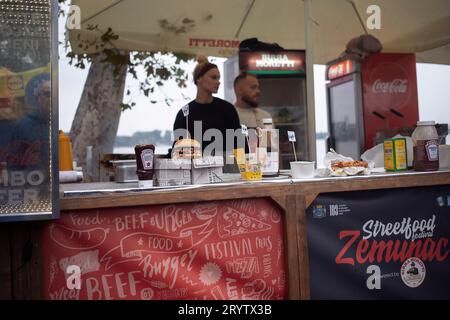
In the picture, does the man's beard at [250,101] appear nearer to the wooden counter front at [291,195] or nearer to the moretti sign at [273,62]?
the moretti sign at [273,62]

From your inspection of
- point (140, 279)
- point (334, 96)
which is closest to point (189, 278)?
point (140, 279)

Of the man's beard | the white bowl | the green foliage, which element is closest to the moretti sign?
the man's beard

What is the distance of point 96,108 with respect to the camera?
640 centimetres

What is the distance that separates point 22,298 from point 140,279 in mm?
519

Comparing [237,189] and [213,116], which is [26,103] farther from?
[213,116]

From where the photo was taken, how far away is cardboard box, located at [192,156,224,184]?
2272 millimetres

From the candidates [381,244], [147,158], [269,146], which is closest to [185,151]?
[147,158]

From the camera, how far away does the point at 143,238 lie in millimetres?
2055

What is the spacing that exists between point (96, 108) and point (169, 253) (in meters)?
4.78

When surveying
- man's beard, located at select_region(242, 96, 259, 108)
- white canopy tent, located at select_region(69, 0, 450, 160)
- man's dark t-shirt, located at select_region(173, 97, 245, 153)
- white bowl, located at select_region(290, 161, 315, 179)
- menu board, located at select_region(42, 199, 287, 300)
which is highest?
white canopy tent, located at select_region(69, 0, 450, 160)

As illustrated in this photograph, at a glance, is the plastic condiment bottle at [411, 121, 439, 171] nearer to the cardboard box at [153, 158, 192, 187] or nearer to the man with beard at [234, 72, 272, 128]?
the cardboard box at [153, 158, 192, 187]

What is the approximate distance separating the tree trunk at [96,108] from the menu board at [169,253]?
4.55 metres

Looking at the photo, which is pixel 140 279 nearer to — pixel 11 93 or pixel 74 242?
pixel 74 242

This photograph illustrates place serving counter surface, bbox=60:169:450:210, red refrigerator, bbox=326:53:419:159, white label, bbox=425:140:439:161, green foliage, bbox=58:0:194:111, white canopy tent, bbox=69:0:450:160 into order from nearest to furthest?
serving counter surface, bbox=60:169:450:210
white label, bbox=425:140:439:161
white canopy tent, bbox=69:0:450:160
green foliage, bbox=58:0:194:111
red refrigerator, bbox=326:53:419:159
